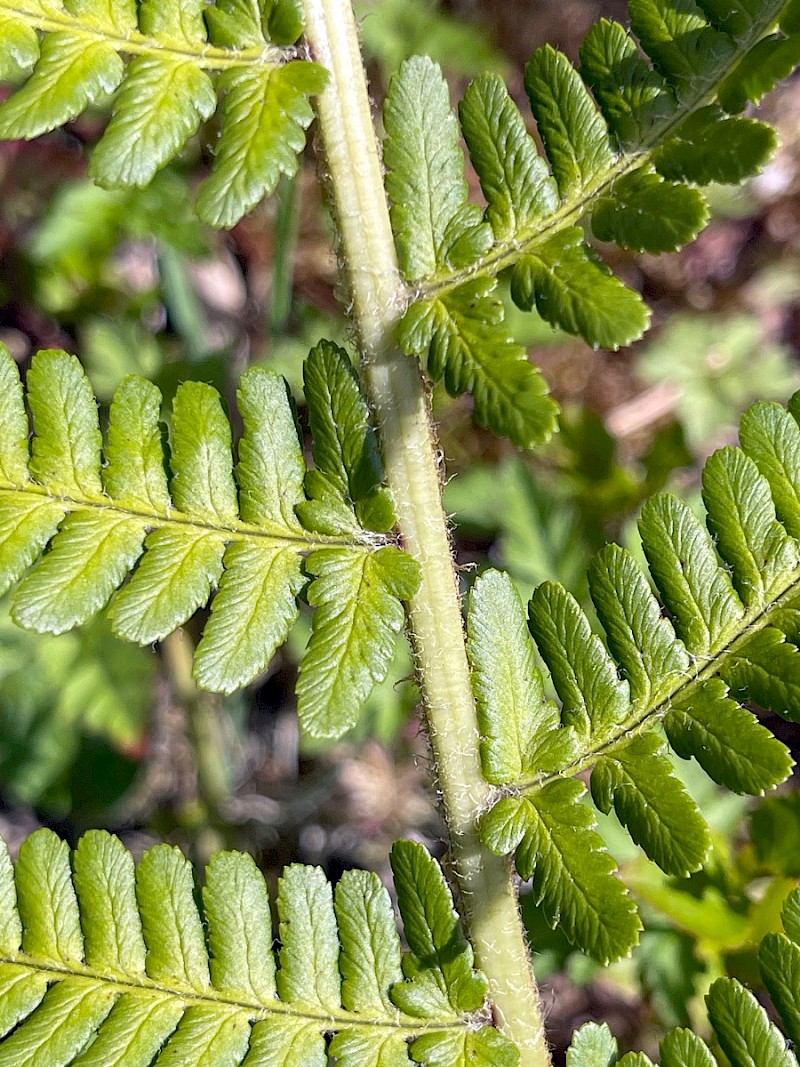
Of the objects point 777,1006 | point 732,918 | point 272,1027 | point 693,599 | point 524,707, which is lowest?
point 272,1027

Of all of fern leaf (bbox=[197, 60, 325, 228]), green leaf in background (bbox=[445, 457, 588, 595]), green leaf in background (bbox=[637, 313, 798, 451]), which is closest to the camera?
fern leaf (bbox=[197, 60, 325, 228])

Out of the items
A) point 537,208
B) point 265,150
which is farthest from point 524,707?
point 265,150

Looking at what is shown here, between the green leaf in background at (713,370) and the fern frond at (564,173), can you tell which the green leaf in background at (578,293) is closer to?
the fern frond at (564,173)

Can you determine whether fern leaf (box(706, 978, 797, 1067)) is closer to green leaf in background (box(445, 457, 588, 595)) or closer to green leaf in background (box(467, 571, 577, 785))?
green leaf in background (box(467, 571, 577, 785))

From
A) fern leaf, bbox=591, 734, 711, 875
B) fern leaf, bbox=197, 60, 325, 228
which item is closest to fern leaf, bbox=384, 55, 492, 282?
fern leaf, bbox=197, 60, 325, 228

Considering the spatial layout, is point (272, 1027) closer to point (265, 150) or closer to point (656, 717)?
point (656, 717)
